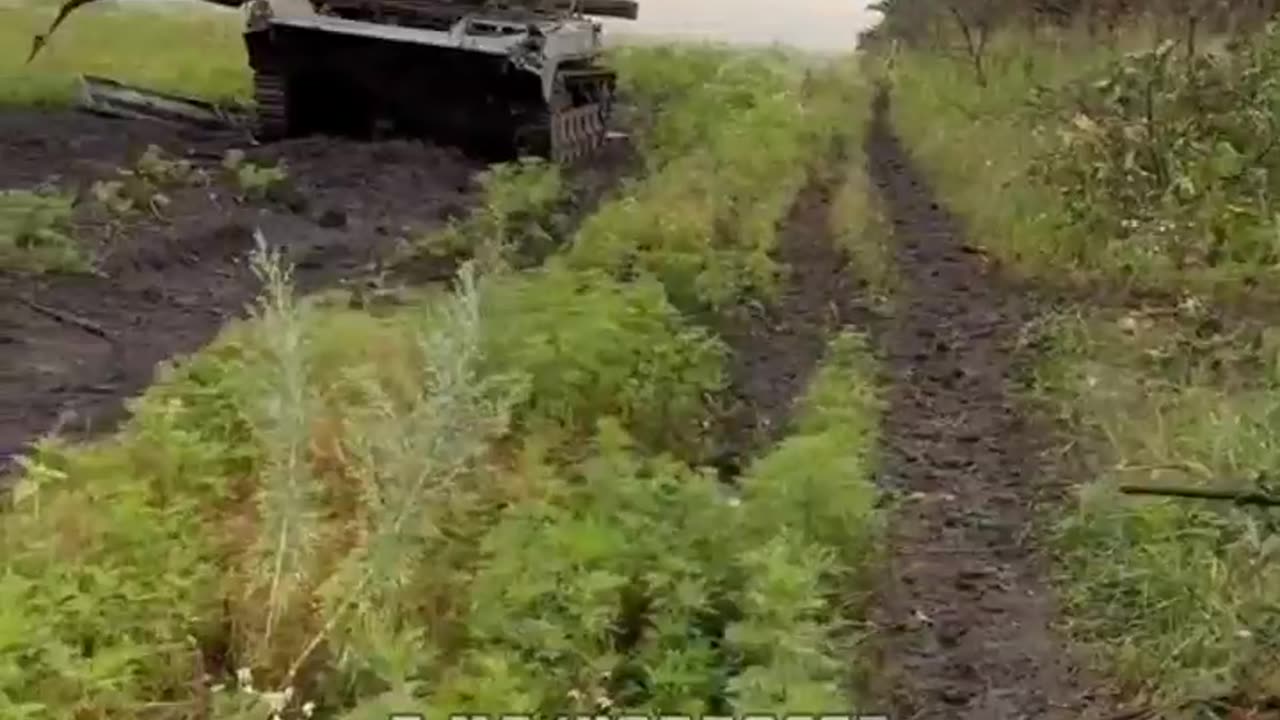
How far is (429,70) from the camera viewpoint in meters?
15.9

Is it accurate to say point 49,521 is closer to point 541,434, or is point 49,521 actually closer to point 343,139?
point 541,434

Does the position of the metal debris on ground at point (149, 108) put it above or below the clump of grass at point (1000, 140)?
below

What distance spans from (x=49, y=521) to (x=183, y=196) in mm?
8258

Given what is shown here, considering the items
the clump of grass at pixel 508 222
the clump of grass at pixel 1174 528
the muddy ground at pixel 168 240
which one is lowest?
the muddy ground at pixel 168 240

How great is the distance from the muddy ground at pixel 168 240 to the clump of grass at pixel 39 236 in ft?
0.39

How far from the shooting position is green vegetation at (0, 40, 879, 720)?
4625mm

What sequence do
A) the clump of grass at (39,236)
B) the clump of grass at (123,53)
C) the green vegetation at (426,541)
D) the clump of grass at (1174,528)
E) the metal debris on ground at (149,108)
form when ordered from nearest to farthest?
the green vegetation at (426,541) < the clump of grass at (1174,528) < the clump of grass at (39,236) < the metal debris on ground at (149,108) < the clump of grass at (123,53)

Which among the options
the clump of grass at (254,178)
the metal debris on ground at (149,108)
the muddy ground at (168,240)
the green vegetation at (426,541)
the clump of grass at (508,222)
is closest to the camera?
the green vegetation at (426,541)

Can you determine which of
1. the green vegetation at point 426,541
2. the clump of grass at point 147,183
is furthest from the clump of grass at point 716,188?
the clump of grass at point 147,183

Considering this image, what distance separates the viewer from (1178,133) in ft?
43.5

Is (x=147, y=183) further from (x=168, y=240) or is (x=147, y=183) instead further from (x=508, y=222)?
(x=508, y=222)

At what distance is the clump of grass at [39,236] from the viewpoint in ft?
33.5

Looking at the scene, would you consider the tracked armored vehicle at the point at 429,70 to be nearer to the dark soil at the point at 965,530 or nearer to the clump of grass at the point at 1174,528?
the dark soil at the point at 965,530

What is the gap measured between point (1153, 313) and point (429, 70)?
8.08 meters
